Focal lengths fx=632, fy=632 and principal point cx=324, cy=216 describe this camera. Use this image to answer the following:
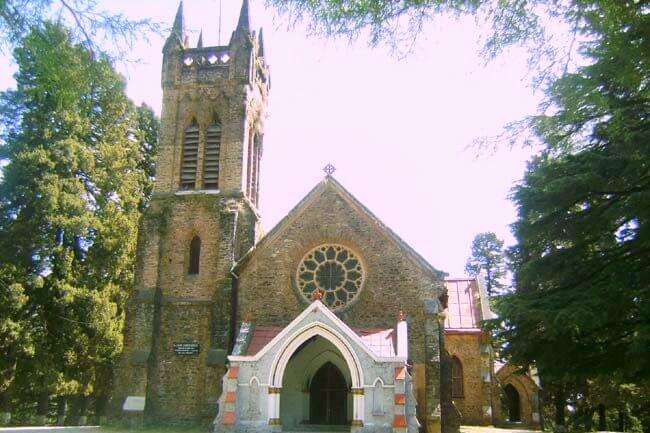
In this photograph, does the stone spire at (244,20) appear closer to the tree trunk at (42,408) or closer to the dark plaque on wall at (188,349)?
the dark plaque on wall at (188,349)

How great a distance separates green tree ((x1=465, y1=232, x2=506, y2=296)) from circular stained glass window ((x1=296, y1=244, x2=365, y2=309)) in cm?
3360

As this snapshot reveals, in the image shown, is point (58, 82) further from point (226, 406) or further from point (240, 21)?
point (240, 21)

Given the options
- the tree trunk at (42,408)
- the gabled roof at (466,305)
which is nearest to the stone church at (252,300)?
the gabled roof at (466,305)

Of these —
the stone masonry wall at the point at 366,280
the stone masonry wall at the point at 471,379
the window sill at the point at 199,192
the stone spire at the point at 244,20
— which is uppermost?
the stone spire at the point at 244,20

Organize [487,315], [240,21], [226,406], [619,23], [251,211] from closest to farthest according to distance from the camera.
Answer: [619,23], [226,406], [251,211], [240,21], [487,315]

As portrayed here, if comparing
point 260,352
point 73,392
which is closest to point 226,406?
point 260,352

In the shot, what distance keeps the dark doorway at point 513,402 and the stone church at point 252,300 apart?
12.9 meters

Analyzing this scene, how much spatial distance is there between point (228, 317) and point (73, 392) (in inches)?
439

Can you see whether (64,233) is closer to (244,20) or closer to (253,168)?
(253,168)

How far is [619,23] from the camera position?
6.98m

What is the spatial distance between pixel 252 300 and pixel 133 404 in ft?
17.6

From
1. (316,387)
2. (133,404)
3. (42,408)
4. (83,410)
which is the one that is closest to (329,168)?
(316,387)

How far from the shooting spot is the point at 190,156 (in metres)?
26.0

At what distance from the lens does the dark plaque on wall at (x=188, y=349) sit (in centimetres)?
2258
